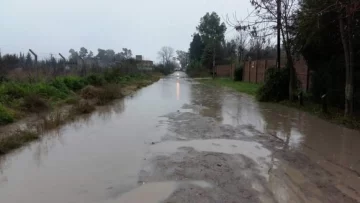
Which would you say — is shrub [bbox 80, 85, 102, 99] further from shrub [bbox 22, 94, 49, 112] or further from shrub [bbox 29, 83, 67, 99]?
shrub [bbox 22, 94, 49, 112]

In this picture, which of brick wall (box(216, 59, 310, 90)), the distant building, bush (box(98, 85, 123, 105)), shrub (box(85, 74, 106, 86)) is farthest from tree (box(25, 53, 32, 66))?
the distant building

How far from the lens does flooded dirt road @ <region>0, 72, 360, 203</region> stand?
4.96m

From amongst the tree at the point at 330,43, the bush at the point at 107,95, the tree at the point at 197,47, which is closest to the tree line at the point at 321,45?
the tree at the point at 330,43

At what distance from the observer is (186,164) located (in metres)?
6.40

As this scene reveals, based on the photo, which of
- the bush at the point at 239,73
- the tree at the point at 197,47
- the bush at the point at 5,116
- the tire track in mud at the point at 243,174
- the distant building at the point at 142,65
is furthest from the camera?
the tree at the point at 197,47

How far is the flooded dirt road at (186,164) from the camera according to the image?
4965mm

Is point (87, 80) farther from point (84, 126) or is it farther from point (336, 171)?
point (336, 171)

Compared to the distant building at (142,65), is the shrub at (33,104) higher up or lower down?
lower down

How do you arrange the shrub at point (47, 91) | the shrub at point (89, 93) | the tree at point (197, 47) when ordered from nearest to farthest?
the shrub at point (47, 91)
the shrub at point (89, 93)
the tree at point (197, 47)

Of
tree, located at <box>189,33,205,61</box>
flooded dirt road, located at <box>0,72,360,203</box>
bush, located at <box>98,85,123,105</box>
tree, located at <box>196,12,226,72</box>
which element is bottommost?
flooded dirt road, located at <box>0,72,360,203</box>

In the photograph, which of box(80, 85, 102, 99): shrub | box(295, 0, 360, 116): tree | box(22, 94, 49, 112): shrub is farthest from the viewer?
box(80, 85, 102, 99): shrub

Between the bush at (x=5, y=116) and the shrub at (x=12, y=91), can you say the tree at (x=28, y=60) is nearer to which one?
the shrub at (x=12, y=91)

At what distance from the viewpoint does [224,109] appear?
591 inches

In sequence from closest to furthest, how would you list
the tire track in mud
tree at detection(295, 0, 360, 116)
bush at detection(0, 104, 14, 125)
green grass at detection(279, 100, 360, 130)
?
the tire track in mud, bush at detection(0, 104, 14, 125), green grass at detection(279, 100, 360, 130), tree at detection(295, 0, 360, 116)
